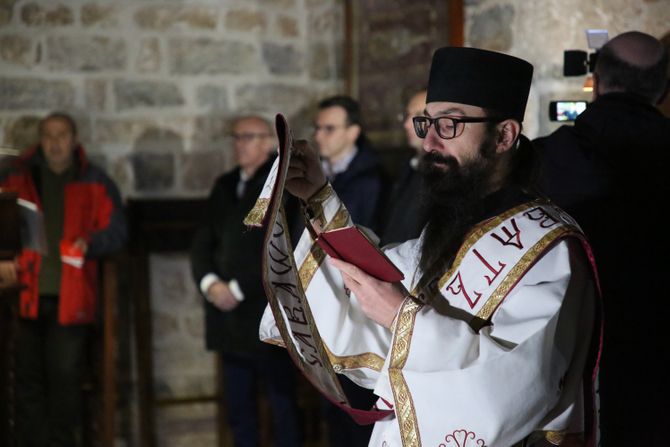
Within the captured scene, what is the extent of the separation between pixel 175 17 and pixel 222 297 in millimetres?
1829

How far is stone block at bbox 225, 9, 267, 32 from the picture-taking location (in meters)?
5.98

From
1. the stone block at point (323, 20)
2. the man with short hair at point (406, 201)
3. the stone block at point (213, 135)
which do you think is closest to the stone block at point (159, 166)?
the stone block at point (213, 135)

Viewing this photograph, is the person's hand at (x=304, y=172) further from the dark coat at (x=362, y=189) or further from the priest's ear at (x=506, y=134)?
the dark coat at (x=362, y=189)

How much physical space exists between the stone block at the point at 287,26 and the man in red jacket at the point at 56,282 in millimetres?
1465

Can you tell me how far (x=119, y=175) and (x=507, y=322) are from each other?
13.6ft

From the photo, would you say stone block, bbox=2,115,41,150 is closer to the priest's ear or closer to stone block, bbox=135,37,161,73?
stone block, bbox=135,37,161,73

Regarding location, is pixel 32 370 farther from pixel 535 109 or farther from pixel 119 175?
pixel 535 109

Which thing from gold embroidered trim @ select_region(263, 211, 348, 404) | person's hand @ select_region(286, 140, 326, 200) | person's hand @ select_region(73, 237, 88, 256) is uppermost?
person's hand @ select_region(286, 140, 326, 200)

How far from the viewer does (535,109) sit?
404 cm

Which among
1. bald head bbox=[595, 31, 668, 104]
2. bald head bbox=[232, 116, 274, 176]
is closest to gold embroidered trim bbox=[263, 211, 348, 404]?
bald head bbox=[595, 31, 668, 104]

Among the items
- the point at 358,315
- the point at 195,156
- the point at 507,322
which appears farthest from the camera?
the point at 195,156

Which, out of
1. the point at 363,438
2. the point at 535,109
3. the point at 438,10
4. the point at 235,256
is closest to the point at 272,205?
the point at 535,109

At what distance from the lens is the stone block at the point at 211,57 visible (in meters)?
5.91

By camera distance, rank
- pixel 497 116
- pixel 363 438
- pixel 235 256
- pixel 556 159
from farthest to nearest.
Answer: pixel 235 256, pixel 363 438, pixel 556 159, pixel 497 116
